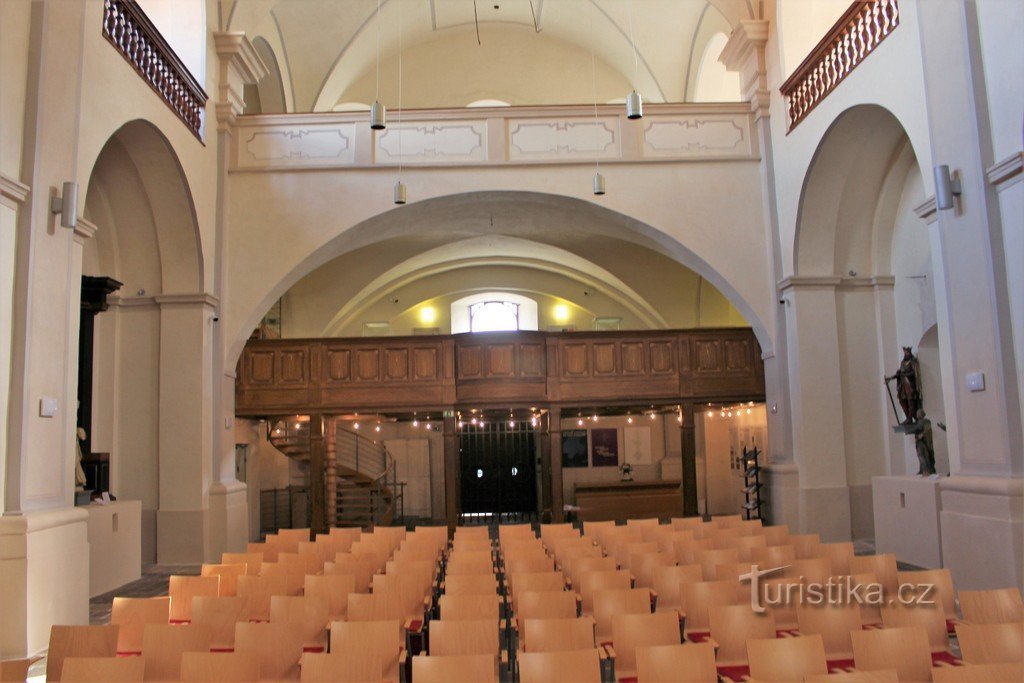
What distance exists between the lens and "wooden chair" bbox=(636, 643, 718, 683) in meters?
3.79

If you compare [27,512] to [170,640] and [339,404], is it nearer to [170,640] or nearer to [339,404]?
[170,640]

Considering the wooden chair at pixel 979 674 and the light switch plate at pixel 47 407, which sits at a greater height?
the light switch plate at pixel 47 407

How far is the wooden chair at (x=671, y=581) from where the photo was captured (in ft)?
19.8

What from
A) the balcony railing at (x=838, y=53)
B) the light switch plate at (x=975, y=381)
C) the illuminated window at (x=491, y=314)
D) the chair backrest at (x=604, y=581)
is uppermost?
the balcony railing at (x=838, y=53)

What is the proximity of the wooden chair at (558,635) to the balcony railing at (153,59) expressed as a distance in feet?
25.4

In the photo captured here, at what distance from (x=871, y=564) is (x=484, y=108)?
9.04 metres

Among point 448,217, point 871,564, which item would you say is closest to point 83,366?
point 448,217

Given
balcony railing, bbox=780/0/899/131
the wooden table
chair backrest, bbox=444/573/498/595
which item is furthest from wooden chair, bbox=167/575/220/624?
the wooden table

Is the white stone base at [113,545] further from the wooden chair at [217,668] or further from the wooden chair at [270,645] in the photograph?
the wooden chair at [217,668]

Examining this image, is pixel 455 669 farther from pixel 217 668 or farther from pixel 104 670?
pixel 104 670

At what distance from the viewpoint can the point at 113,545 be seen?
912 cm

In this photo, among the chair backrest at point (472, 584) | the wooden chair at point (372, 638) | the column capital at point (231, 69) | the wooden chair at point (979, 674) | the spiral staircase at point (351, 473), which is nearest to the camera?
the wooden chair at point (979, 674)

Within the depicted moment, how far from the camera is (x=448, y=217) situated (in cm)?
1416

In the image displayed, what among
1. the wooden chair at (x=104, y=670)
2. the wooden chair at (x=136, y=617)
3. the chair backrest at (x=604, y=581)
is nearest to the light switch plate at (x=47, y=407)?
the wooden chair at (x=136, y=617)
